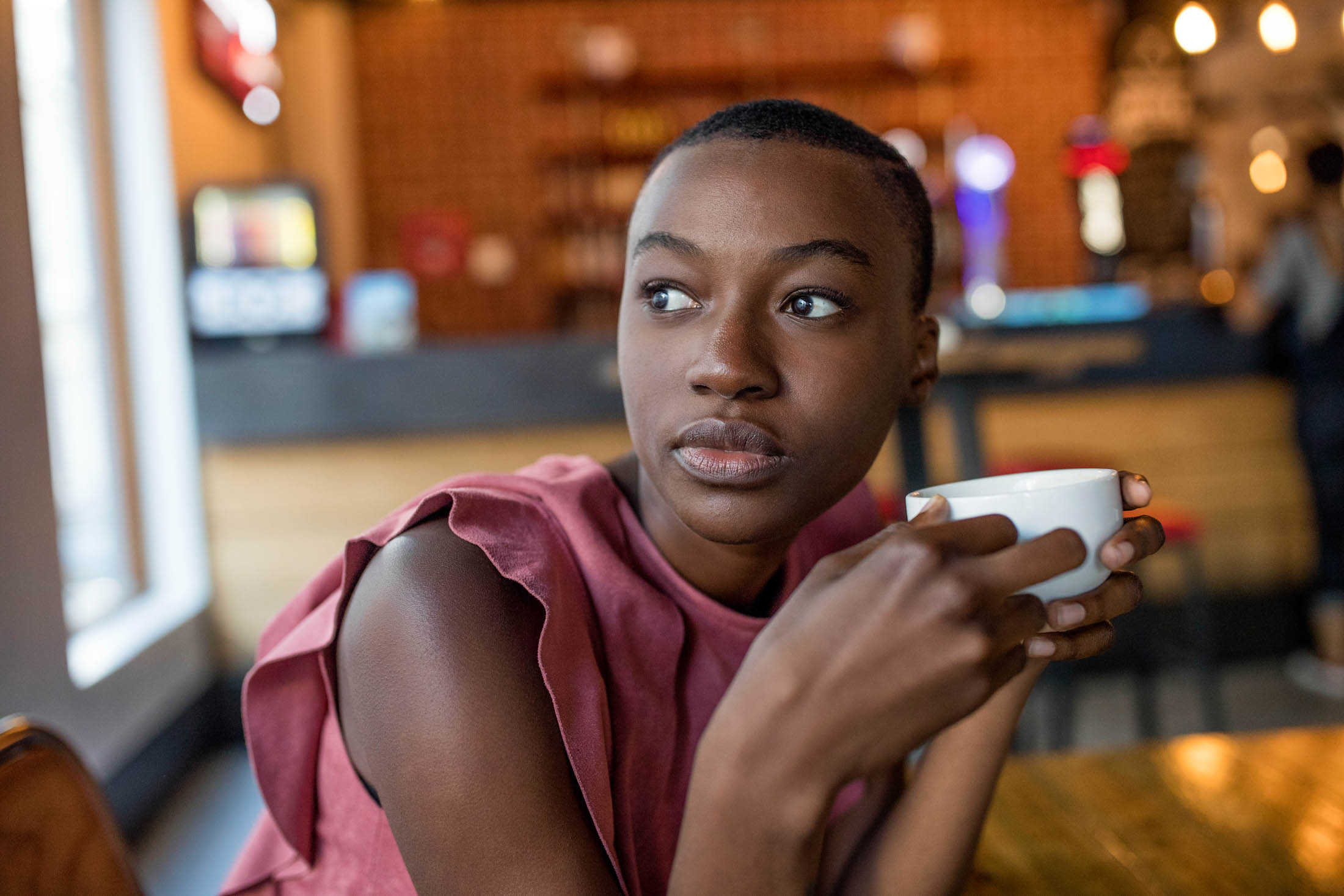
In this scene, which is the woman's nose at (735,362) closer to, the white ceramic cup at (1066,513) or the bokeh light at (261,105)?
the white ceramic cup at (1066,513)

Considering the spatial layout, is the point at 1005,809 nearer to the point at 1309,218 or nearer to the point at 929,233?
the point at 929,233

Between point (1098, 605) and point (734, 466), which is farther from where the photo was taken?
point (734, 466)

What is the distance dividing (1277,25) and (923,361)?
359cm

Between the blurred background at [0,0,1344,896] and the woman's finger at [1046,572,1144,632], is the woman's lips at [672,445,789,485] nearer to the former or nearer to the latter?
the woman's finger at [1046,572,1144,632]

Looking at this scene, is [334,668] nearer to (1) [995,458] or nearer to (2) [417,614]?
(2) [417,614]

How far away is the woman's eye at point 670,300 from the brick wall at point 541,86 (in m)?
6.04

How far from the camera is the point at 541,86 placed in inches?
258

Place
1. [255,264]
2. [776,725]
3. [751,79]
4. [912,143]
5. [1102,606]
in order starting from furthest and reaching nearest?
[751,79] < [912,143] < [255,264] < [1102,606] < [776,725]

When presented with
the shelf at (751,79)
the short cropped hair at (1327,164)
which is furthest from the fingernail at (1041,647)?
the shelf at (751,79)

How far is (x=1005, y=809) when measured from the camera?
3.15 feet

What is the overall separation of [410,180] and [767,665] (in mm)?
6620

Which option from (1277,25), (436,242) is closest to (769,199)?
(1277,25)

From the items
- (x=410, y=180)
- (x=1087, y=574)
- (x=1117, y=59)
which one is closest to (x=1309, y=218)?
(x=1117, y=59)

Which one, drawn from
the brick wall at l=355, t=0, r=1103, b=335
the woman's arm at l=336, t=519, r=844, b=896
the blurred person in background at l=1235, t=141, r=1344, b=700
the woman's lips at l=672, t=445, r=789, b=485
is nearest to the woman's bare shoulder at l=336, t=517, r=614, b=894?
the woman's arm at l=336, t=519, r=844, b=896
